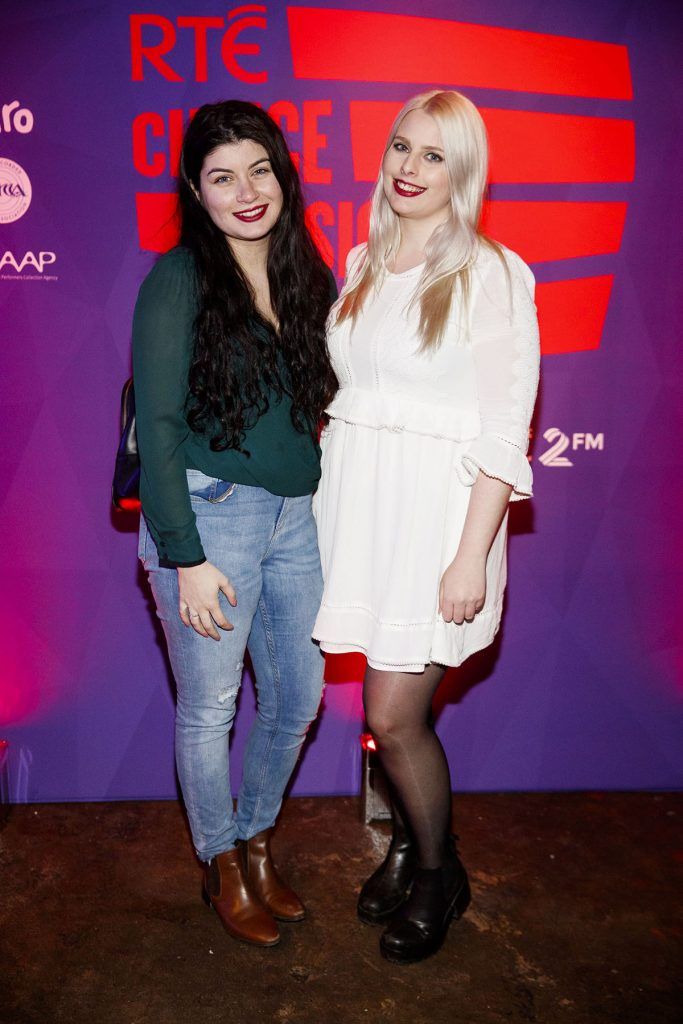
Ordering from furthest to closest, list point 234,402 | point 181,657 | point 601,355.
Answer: point 601,355, point 181,657, point 234,402

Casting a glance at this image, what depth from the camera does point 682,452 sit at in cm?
279

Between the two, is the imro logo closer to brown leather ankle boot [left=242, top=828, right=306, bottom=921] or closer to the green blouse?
the green blouse

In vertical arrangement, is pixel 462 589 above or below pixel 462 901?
above

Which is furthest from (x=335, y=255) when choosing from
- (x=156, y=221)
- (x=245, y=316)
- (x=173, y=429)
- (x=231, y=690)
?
(x=231, y=690)

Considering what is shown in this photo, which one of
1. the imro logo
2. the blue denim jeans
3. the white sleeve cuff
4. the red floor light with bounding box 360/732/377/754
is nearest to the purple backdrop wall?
the imro logo

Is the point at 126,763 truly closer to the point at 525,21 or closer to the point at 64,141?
the point at 64,141

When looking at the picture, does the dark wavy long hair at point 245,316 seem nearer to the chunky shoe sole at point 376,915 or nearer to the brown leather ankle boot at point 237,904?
the brown leather ankle boot at point 237,904

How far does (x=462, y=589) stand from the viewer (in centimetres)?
196

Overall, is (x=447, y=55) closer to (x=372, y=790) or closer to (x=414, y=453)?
(x=414, y=453)

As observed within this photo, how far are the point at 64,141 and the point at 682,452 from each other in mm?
2060

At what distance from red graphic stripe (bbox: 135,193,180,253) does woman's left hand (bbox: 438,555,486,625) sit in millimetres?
1283

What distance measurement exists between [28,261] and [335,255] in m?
0.88

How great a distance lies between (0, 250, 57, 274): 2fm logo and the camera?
99.9 inches

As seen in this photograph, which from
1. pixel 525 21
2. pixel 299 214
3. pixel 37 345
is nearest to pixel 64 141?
pixel 37 345
